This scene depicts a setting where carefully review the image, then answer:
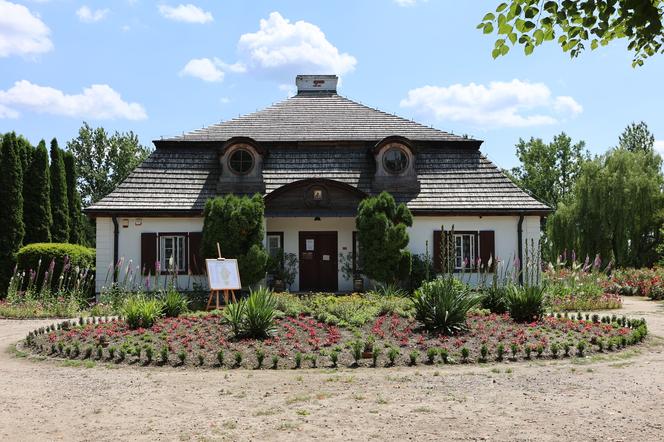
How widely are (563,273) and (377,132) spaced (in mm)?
7771

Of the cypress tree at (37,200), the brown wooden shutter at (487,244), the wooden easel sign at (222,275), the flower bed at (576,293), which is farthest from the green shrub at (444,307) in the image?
the cypress tree at (37,200)

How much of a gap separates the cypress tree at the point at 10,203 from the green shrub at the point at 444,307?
1583 centimetres

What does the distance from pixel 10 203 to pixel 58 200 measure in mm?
6274

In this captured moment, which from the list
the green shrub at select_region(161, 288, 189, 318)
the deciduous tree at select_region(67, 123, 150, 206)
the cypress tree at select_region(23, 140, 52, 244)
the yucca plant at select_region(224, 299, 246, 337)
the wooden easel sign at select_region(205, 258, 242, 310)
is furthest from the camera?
the deciduous tree at select_region(67, 123, 150, 206)

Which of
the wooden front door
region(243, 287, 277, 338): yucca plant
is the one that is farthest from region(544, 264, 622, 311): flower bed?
region(243, 287, 277, 338): yucca plant

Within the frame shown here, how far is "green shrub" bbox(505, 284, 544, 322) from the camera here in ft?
40.6

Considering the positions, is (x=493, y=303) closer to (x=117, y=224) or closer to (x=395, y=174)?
(x=395, y=174)

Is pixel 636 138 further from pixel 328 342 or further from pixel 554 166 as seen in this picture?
pixel 328 342

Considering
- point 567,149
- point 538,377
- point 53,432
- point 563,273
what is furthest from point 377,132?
point 567,149

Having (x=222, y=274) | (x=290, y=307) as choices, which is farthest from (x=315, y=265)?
(x=290, y=307)

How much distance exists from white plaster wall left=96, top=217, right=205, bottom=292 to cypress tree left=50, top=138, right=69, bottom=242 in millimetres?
9167

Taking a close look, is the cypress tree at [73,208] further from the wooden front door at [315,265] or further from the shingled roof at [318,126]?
the wooden front door at [315,265]

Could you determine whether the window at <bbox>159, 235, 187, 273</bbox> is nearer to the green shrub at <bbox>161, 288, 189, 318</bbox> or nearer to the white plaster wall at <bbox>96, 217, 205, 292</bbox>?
the white plaster wall at <bbox>96, 217, 205, 292</bbox>

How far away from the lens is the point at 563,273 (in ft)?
65.7
